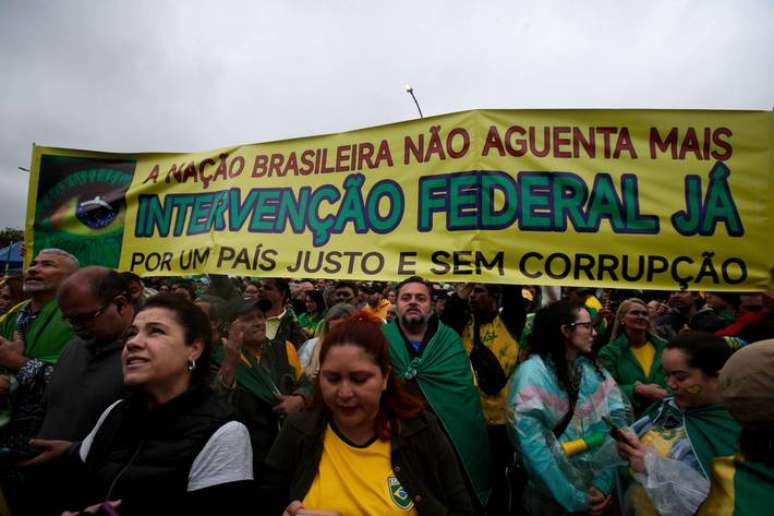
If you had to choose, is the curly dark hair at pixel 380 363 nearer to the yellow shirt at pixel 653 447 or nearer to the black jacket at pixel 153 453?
the black jacket at pixel 153 453

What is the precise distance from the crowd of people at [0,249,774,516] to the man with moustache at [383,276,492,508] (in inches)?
0.4

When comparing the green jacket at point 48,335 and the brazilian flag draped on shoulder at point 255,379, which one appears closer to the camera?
the green jacket at point 48,335

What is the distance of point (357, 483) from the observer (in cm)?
182

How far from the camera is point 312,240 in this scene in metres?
3.26

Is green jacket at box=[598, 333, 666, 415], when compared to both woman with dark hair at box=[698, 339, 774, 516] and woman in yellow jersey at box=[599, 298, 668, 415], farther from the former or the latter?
woman with dark hair at box=[698, 339, 774, 516]

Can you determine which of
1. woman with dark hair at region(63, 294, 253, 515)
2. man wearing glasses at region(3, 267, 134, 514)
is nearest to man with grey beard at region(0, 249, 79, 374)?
man wearing glasses at region(3, 267, 134, 514)

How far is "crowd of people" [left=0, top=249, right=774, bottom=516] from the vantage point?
5.60 feet

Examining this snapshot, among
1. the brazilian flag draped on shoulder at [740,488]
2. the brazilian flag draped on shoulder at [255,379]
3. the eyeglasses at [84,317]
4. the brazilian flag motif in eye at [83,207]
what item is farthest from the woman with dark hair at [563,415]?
the brazilian flag motif in eye at [83,207]

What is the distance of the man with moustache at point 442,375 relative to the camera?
124 inches

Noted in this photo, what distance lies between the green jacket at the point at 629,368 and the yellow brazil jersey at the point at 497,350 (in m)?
0.68

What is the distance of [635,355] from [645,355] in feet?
0.23

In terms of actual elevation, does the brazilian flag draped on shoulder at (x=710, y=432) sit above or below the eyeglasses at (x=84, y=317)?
below

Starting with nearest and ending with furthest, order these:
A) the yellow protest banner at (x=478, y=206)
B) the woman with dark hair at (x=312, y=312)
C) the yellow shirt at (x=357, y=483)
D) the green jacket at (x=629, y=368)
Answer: the yellow shirt at (x=357, y=483) < the yellow protest banner at (x=478, y=206) < the green jacket at (x=629, y=368) < the woman with dark hair at (x=312, y=312)

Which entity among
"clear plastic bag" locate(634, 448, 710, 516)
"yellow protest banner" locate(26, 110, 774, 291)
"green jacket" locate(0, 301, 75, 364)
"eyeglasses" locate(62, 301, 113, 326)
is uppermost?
"yellow protest banner" locate(26, 110, 774, 291)
